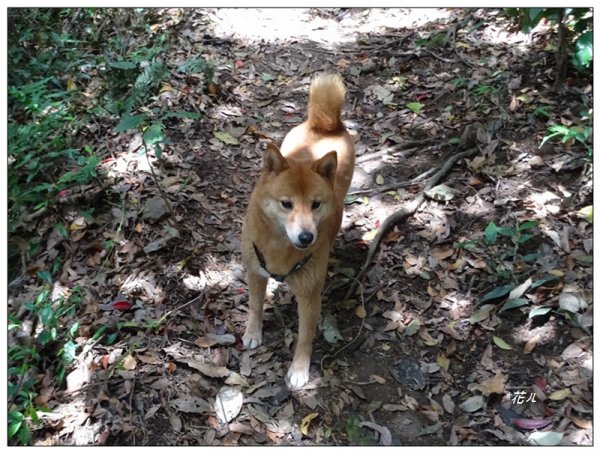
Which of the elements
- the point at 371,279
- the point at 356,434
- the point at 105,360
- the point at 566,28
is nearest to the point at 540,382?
the point at 356,434

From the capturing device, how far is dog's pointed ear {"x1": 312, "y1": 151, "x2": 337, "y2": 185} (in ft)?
13.2

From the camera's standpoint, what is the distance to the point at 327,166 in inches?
161

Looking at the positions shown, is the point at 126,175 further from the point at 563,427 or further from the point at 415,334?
the point at 563,427

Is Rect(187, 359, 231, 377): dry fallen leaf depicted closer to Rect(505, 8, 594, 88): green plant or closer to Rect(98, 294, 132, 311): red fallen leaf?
Rect(98, 294, 132, 311): red fallen leaf

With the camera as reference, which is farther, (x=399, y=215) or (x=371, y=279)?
(x=399, y=215)

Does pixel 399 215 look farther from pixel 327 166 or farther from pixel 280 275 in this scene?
pixel 280 275

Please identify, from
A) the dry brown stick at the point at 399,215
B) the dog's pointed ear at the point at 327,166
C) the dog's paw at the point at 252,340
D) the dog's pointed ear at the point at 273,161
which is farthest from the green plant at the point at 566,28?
the dog's paw at the point at 252,340

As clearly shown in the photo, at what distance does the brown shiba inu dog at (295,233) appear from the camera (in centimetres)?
387

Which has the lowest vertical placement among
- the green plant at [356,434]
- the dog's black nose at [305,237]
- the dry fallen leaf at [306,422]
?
the dry fallen leaf at [306,422]

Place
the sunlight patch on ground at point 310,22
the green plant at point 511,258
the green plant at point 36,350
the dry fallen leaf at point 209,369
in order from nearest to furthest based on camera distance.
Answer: the green plant at point 36,350, the dry fallen leaf at point 209,369, the green plant at point 511,258, the sunlight patch on ground at point 310,22

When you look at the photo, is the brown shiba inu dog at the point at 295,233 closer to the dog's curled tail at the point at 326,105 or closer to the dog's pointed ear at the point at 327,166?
the dog's pointed ear at the point at 327,166

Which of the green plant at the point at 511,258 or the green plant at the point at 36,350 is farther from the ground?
the green plant at the point at 511,258

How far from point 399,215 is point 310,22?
15.3ft

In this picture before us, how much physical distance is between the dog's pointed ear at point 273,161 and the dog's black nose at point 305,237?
584mm
